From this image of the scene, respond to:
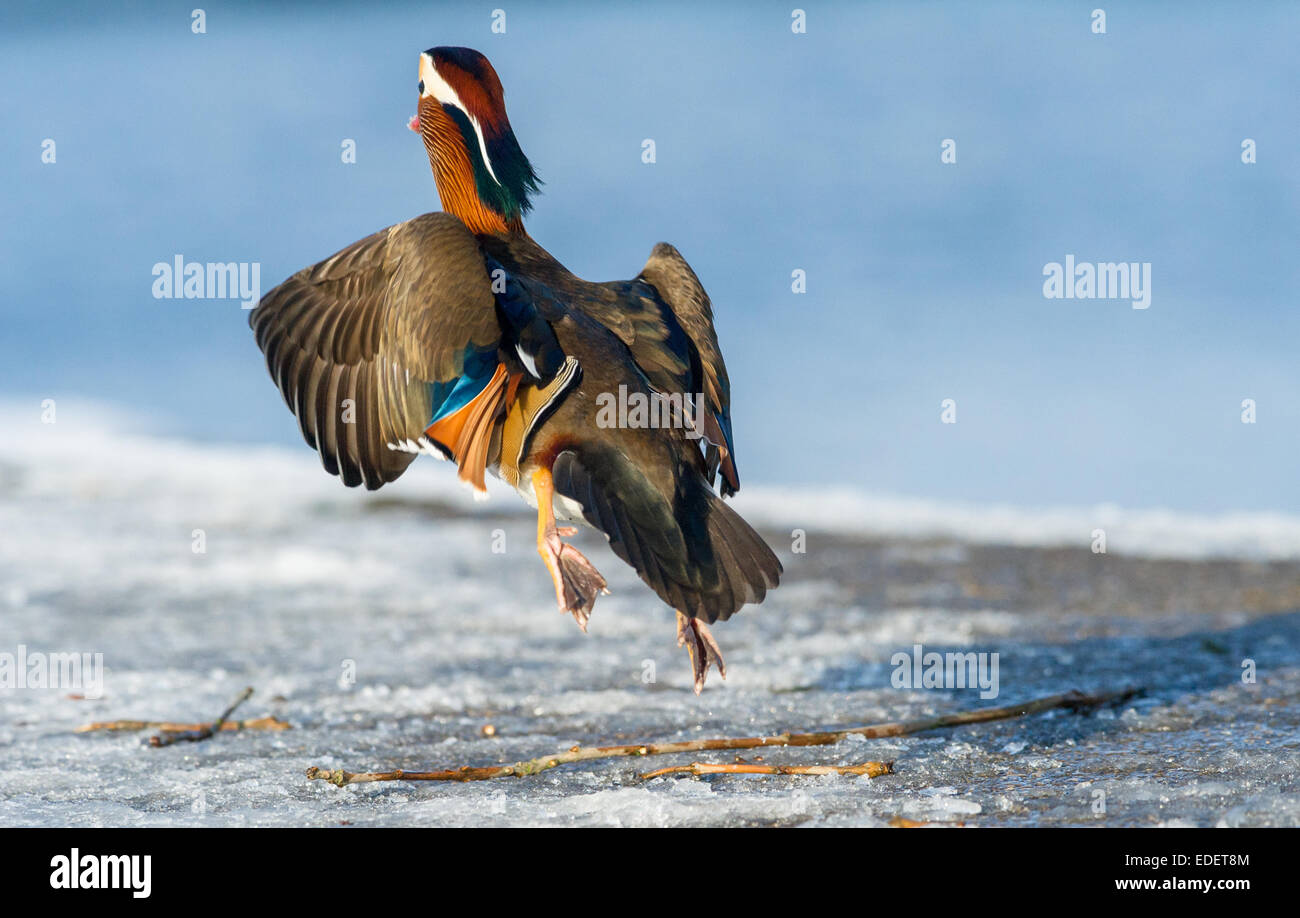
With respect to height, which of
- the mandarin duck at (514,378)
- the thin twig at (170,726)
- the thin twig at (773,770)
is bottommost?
the thin twig at (170,726)

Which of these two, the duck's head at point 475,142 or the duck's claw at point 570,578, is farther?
the duck's head at point 475,142

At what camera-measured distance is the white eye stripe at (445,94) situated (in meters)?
4.76

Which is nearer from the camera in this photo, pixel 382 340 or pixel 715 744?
pixel 715 744

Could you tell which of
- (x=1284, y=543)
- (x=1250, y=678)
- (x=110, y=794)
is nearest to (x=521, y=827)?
(x=110, y=794)

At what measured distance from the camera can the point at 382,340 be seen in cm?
440

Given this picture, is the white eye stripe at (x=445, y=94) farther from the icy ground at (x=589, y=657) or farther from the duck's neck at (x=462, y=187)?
the icy ground at (x=589, y=657)

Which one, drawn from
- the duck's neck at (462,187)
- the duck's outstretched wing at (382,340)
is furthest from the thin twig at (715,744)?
the duck's neck at (462,187)

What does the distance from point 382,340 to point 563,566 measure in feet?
3.27

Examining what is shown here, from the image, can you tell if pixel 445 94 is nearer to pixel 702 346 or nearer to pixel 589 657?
pixel 702 346

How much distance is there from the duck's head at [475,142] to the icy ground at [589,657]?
6.38ft

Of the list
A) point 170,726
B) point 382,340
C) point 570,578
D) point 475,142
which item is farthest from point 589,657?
point 475,142

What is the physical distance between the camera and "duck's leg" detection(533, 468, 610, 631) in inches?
162

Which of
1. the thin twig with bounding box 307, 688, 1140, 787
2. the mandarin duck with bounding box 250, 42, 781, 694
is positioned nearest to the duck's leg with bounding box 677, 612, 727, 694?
the mandarin duck with bounding box 250, 42, 781, 694

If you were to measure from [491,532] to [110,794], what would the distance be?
6.40m
